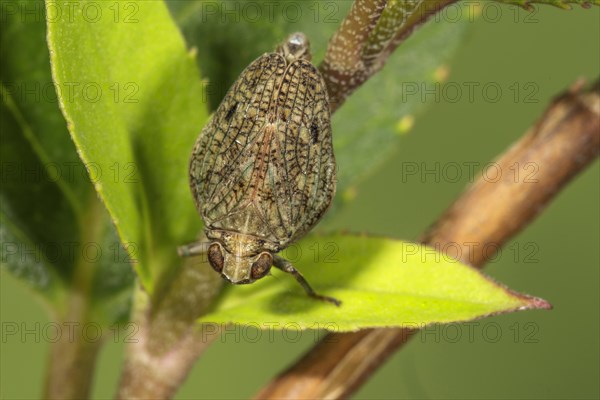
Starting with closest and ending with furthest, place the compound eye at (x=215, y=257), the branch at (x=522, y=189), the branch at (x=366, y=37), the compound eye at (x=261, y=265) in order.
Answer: the branch at (x=366, y=37), the compound eye at (x=215, y=257), the compound eye at (x=261, y=265), the branch at (x=522, y=189)

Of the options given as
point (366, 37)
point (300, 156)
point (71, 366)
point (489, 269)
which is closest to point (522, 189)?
point (300, 156)

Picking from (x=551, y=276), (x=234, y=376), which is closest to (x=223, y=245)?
(x=234, y=376)

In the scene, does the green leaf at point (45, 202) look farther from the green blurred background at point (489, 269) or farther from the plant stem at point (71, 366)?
the green blurred background at point (489, 269)

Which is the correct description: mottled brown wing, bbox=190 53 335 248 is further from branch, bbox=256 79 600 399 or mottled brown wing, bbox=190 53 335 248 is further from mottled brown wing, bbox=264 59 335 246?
branch, bbox=256 79 600 399

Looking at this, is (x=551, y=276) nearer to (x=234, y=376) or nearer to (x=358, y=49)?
(x=234, y=376)

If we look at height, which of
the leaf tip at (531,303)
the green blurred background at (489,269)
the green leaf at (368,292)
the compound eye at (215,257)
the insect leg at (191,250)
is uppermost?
the leaf tip at (531,303)

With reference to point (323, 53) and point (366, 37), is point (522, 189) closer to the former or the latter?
point (323, 53)

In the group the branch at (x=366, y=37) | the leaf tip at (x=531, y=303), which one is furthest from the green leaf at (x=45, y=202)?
the leaf tip at (x=531, y=303)

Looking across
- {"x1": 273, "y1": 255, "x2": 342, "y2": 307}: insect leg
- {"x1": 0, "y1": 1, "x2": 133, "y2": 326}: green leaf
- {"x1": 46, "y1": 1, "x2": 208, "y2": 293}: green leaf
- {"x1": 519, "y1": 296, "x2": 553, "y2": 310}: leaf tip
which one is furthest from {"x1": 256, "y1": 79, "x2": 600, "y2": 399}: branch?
{"x1": 0, "y1": 1, "x2": 133, "y2": 326}: green leaf
